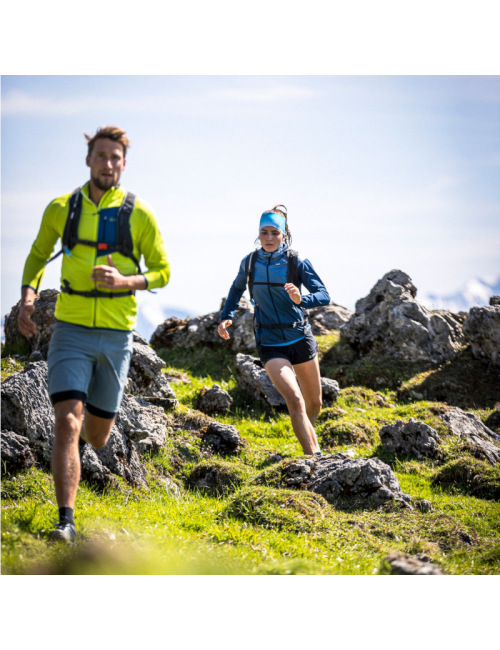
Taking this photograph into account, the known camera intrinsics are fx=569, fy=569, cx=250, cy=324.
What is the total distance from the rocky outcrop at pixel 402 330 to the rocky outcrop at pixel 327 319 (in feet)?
4.10

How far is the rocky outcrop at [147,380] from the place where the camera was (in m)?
10.1

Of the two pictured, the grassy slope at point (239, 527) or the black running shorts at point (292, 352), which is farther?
the black running shorts at point (292, 352)

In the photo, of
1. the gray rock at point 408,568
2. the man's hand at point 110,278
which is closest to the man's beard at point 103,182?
the man's hand at point 110,278

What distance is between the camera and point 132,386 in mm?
10062

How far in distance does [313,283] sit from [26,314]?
4.23 meters

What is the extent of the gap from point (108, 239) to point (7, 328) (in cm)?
1021

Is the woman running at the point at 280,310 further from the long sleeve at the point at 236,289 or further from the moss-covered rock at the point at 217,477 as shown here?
the moss-covered rock at the point at 217,477

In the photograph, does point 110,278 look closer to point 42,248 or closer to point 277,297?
point 42,248

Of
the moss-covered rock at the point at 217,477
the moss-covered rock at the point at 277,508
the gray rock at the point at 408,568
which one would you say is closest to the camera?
the gray rock at the point at 408,568

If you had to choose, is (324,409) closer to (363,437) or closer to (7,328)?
(363,437)

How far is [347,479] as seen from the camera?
7.18 metres

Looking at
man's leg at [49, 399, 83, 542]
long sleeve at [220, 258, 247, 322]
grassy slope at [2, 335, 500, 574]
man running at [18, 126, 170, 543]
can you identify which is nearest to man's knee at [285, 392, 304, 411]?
grassy slope at [2, 335, 500, 574]

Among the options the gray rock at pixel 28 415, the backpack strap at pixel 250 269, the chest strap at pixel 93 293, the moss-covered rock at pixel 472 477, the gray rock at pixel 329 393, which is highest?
the backpack strap at pixel 250 269

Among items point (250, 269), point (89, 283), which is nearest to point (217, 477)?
point (250, 269)
